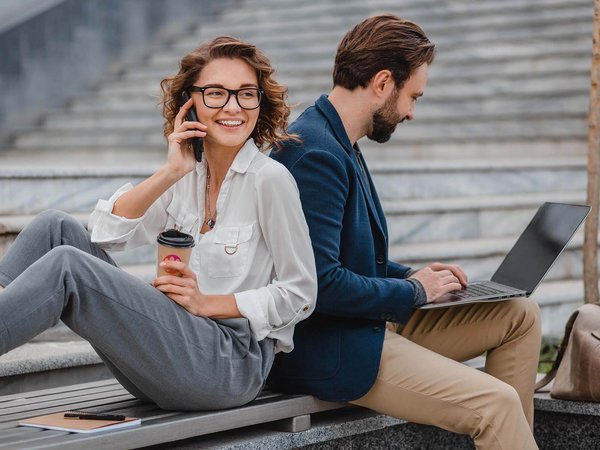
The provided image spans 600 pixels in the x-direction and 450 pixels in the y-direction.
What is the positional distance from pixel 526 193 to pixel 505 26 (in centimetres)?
263

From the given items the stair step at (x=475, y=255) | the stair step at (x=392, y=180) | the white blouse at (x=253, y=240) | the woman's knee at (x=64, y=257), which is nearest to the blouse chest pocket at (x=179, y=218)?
the white blouse at (x=253, y=240)

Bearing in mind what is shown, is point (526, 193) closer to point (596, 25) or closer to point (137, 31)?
point (596, 25)

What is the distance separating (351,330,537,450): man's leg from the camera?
9.78ft

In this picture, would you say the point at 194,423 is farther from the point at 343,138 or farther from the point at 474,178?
the point at 474,178

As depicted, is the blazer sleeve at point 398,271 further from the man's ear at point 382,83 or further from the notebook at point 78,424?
the notebook at point 78,424

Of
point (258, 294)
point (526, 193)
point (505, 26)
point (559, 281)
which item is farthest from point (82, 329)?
point (505, 26)

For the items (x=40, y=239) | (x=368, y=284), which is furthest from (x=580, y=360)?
(x=40, y=239)

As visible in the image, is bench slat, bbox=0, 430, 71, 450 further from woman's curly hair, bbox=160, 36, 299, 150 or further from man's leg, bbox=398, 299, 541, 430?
man's leg, bbox=398, 299, 541, 430

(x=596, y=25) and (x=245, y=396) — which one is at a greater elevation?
(x=596, y=25)

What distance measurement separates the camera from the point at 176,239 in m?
2.72

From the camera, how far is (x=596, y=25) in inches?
176

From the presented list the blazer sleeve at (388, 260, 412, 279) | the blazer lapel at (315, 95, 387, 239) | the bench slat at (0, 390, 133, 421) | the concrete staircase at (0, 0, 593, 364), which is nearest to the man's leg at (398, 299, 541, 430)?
the blazer sleeve at (388, 260, 412, 279)

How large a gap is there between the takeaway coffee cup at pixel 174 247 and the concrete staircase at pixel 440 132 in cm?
186

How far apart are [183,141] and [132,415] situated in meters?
0.77
